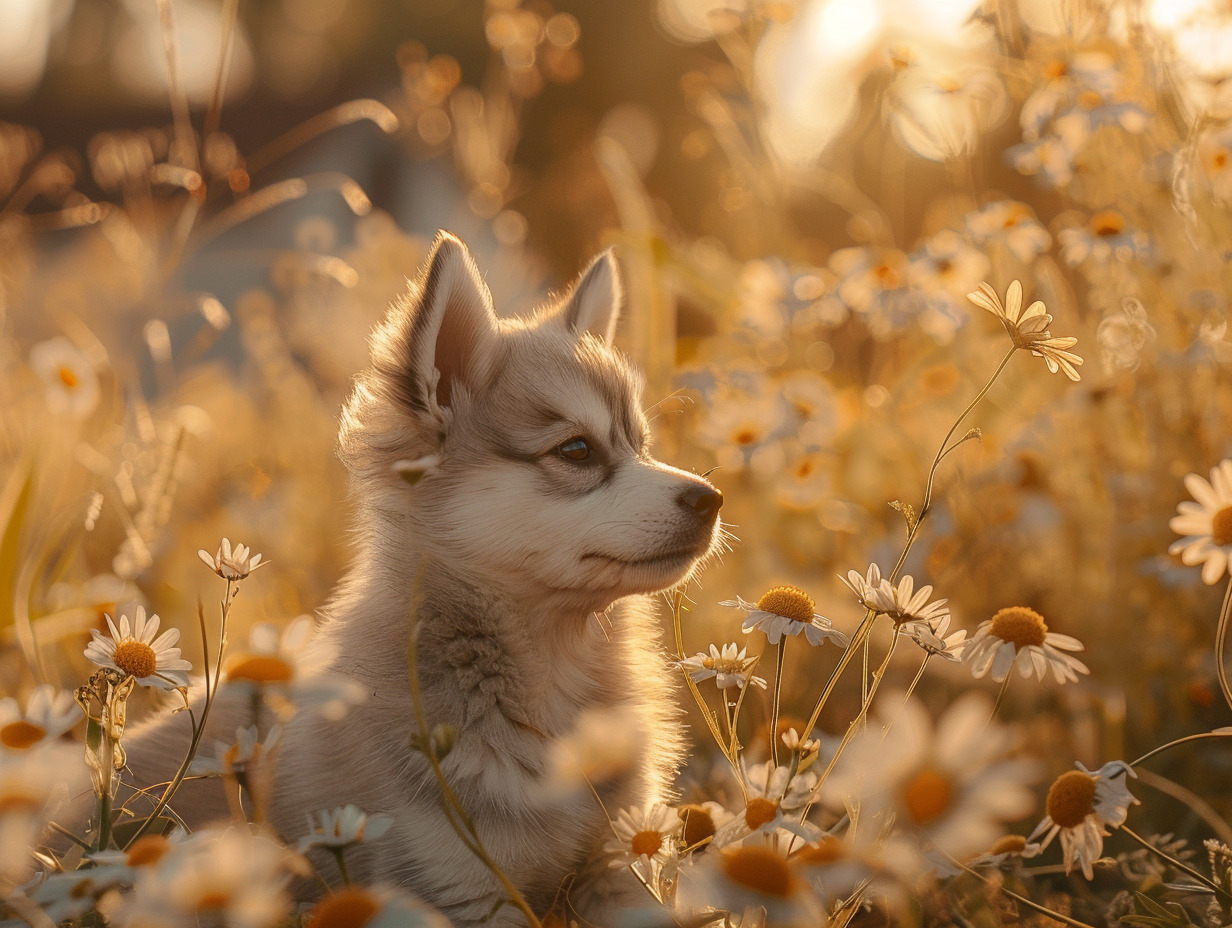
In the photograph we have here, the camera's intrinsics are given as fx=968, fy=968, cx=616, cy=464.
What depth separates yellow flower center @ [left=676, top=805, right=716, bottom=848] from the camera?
72.1 inches

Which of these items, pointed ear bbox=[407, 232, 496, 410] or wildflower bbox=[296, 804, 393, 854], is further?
pointed ear bbox=[407, 232, 496, 410]

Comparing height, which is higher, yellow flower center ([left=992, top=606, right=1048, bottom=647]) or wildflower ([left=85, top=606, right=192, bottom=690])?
wildflower ([left=85, top=606, right=192, bottom=690])

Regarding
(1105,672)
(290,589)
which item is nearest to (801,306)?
(1105,672)

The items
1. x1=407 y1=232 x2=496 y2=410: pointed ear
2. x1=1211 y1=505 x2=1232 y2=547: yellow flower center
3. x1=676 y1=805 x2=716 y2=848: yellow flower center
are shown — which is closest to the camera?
x1=1211 y1=505 x2=1232 y2=547: yellow flower center

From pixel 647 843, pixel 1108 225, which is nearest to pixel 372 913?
pixel 647 843

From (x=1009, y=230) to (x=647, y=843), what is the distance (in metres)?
2.82

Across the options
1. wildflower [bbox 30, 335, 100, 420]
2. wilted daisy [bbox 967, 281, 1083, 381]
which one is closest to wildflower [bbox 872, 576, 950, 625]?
wilted daisy [bbox 967, 281, 1083, 381]

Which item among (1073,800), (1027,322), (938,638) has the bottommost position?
(1073,800)

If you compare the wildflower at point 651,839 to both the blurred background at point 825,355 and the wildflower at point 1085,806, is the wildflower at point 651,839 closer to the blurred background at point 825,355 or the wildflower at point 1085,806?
the wildflower at point 1085,806

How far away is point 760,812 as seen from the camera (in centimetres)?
150

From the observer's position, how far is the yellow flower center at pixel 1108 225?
3.27 m

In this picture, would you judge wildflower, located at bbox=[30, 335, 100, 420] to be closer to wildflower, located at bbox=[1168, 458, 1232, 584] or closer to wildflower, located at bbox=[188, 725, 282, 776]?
wildflower, located at bbox=[188, 725, 282, 776]

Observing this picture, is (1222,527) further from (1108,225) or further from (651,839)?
(1108,225)

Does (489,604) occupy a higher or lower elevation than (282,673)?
lower
